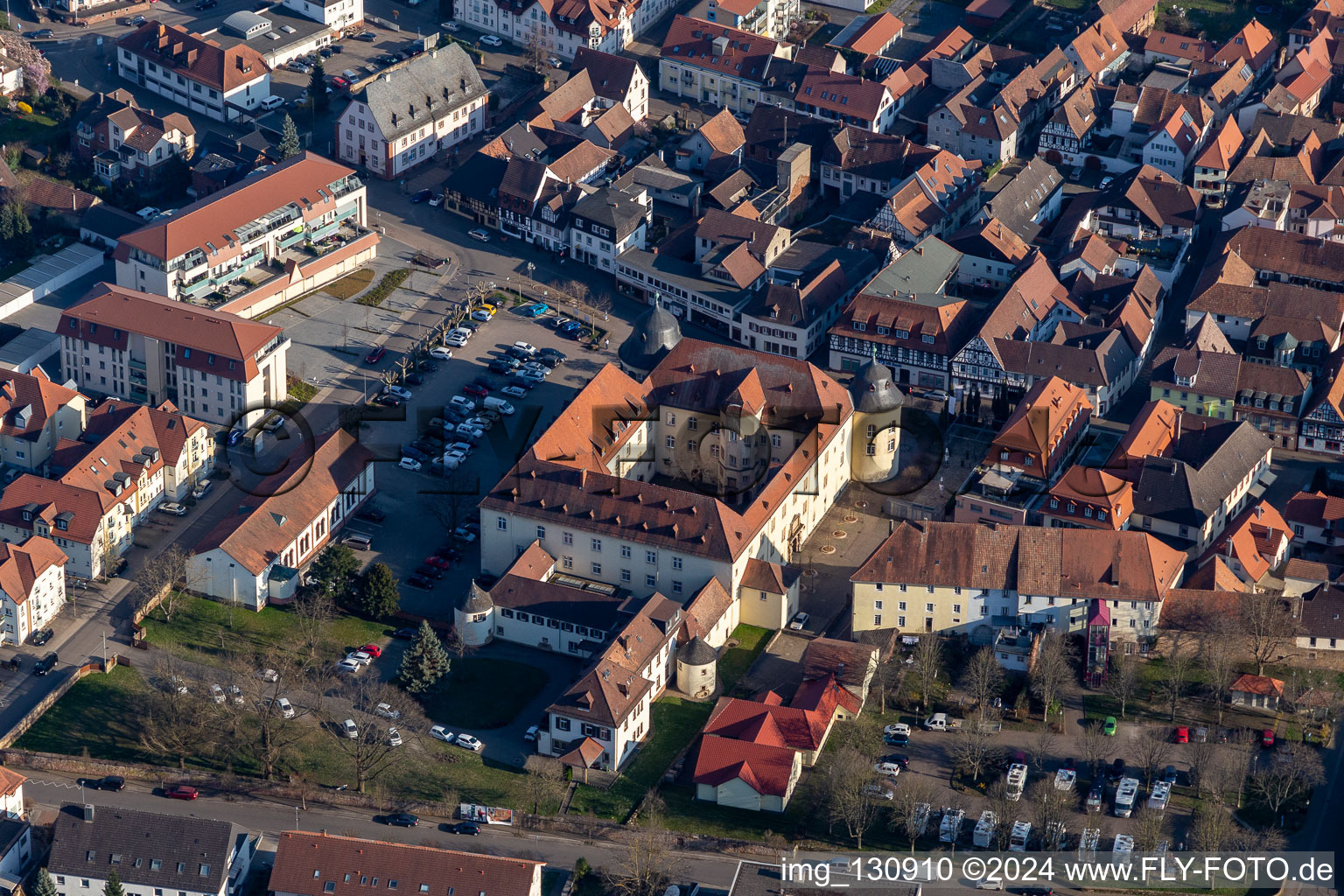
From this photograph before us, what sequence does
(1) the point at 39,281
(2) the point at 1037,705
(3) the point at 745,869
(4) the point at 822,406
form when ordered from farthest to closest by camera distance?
(1) the point at 39,281, (4) the point at 822,406, (2) the point at 1037,705, (3) the point at 745,869

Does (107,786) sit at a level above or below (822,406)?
below

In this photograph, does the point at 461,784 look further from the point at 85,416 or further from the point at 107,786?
the point at 85,416

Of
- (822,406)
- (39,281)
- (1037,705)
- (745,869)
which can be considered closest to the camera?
(745,869)

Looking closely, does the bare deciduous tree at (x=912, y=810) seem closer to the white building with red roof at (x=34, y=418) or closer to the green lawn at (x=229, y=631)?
the green lawn at (x=229, y=631)

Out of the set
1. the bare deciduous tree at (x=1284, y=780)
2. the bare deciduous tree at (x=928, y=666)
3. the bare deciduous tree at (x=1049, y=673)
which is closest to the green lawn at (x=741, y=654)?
the bare deciduous tree at (x=928, y=666)

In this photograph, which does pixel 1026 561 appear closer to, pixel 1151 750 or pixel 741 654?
pixel 1151 750

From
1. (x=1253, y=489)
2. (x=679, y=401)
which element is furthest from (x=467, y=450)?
(x=1253, y=489)

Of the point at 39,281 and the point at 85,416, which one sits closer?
the point at 85,416

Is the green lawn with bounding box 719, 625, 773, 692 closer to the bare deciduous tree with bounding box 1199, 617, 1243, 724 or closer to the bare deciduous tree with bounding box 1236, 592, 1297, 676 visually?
the bare deciduous tree with bounding box 1199, 617, 1243, 724
